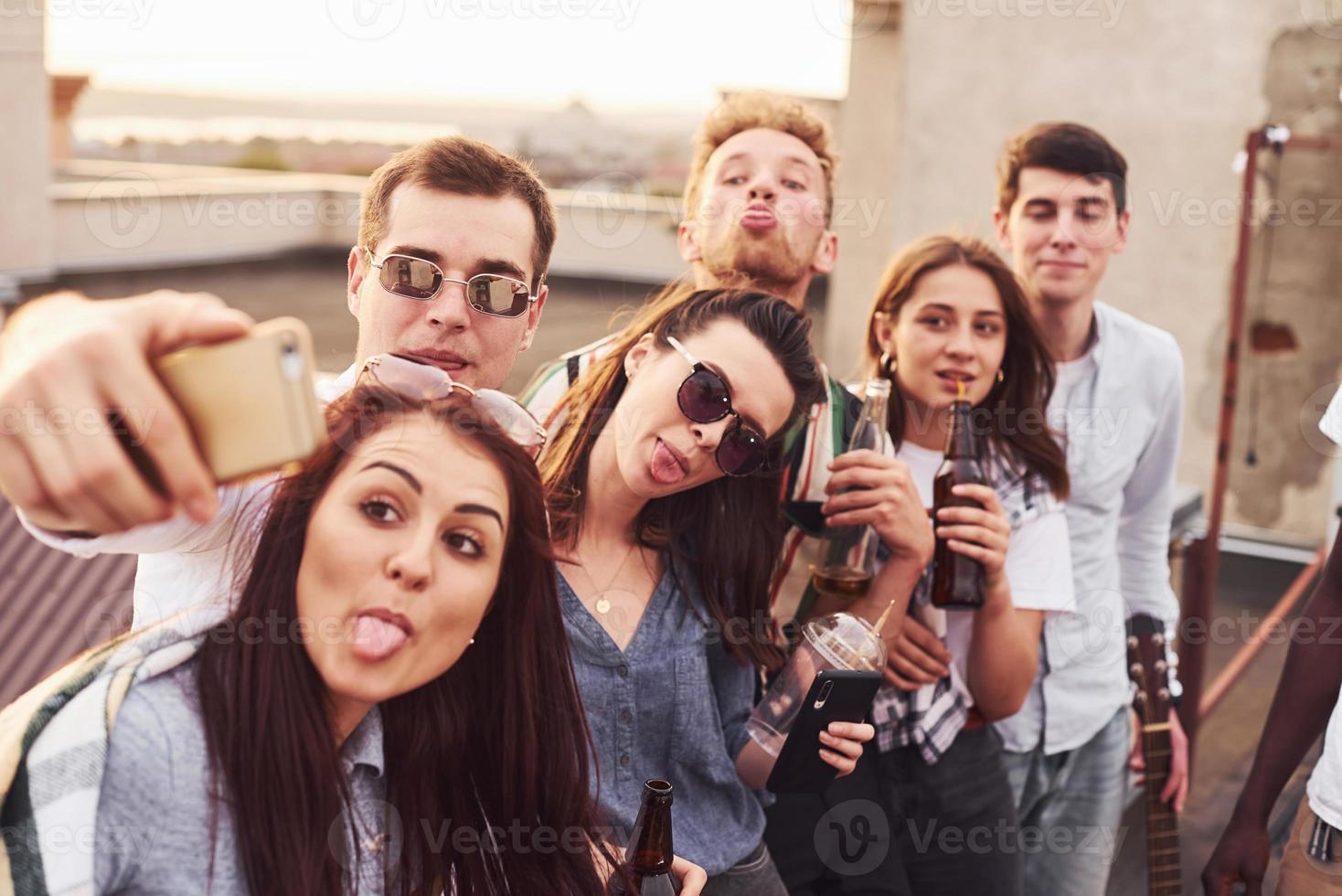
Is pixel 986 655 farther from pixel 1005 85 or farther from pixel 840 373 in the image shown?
pixel 840 373

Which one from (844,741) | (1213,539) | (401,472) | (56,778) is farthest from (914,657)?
(1213,539)

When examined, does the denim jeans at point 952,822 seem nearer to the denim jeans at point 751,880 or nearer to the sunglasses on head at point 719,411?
the denim jeans at point 751,880

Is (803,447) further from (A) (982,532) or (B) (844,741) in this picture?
(B) (844,741)

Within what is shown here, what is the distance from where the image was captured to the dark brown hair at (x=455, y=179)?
223cm

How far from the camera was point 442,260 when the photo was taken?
7.12ft

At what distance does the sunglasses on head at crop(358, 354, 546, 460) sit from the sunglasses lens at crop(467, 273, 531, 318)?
0.40 metres

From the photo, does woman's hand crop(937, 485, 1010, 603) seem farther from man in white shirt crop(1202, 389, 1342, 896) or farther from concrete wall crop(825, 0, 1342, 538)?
concrete wall crop(825, 0, 1342, 538)

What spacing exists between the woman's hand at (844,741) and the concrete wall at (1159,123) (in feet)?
22.7

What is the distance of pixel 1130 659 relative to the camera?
3660 mm

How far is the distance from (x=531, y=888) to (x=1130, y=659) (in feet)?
8.04

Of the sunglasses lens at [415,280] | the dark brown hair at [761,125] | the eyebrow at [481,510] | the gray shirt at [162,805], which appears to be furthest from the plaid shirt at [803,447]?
the gray shirt at [162,805]

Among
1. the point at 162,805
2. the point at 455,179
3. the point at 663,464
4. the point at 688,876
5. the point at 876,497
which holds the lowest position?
the point at 688,876

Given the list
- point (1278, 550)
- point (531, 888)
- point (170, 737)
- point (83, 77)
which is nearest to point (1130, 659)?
point (531, 888)

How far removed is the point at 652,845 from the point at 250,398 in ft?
3.90
